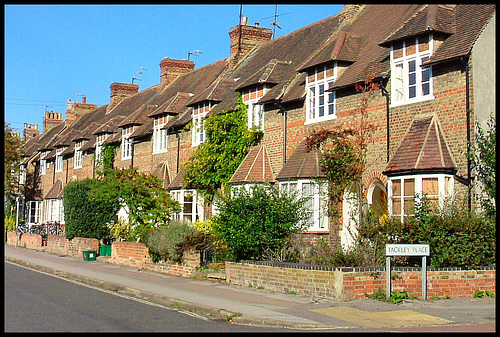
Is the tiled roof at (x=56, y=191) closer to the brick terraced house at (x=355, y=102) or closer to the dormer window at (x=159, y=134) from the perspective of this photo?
the brick terraced house at (x=355, y=102)

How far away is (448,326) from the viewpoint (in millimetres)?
11109

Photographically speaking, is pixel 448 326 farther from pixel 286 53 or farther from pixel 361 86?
pixel 286 53

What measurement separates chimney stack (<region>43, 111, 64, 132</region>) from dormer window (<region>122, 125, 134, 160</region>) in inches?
1012

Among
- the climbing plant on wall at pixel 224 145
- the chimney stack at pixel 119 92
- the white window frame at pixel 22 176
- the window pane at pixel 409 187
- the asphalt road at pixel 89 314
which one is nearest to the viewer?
the asphalt road at pixel 89 314

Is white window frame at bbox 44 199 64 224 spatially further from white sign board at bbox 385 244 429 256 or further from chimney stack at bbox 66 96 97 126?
white sign board at bbox 385 244 429 256

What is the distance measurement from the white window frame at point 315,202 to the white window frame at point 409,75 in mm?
3898

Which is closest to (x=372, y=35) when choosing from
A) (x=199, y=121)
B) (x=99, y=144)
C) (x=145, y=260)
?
(x=199, y=121)

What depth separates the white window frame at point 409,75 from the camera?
17.4 metres

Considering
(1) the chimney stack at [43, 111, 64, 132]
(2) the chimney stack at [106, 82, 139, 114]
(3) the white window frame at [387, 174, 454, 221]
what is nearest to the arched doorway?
(3) the white window frame at [387, 174, 454, 221]

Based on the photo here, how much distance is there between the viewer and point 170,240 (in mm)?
21203

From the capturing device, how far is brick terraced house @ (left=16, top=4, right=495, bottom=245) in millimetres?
16484

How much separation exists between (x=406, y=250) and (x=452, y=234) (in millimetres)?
1619

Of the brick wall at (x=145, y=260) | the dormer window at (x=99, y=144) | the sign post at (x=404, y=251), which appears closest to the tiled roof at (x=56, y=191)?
the dormer window at (x=99, y=144)

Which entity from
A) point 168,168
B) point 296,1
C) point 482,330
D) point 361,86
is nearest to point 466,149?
point 361,86
